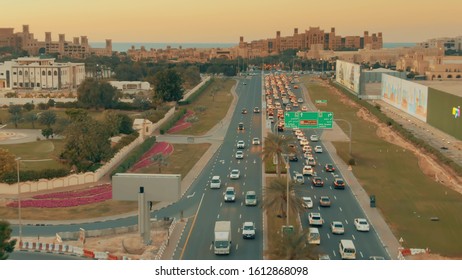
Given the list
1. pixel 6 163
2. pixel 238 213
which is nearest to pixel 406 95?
pixel 238 213

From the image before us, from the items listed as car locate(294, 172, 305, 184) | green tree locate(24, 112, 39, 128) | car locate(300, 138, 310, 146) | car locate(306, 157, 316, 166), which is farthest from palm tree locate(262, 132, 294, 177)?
green tree locate(24, 112, 39, 128)

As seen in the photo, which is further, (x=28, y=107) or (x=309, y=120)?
(x=28, y=107)

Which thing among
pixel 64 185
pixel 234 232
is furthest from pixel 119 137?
pixel 234 232

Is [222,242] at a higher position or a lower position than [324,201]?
higher

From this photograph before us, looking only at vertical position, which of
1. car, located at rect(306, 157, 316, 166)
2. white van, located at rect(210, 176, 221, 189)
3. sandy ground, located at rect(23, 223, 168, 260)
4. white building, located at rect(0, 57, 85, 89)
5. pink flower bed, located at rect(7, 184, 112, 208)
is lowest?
sandy ground, located at rect(23, 223, 168, 260)

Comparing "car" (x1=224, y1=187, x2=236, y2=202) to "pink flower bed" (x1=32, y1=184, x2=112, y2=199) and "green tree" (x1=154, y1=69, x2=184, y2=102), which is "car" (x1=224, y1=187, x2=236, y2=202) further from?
"green tree" (x1=154, y1=69, x2=184, y2=102)

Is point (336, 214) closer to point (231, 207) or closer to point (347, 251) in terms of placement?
point (231, 207)
